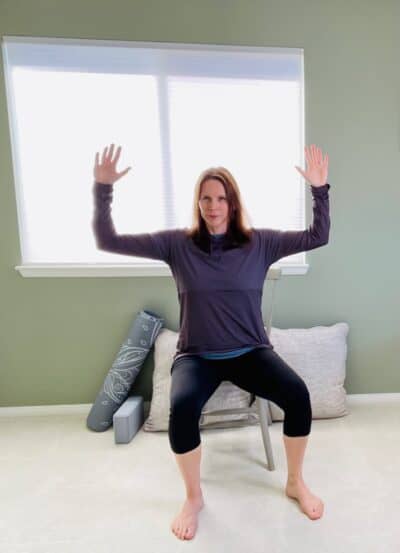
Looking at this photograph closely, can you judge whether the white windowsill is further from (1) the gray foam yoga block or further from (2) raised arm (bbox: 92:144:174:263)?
(1) the gray foam yoga block

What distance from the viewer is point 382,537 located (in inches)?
46.1

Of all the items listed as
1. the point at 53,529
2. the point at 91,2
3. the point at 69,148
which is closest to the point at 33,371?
the point at 53,529

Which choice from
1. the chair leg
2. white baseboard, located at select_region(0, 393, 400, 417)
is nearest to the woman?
the chair leg

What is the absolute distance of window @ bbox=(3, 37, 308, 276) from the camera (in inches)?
75.2

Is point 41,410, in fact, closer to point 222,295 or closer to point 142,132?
point 222,295

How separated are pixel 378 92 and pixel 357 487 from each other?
6.64 ft

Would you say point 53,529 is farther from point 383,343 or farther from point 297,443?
point 383,343

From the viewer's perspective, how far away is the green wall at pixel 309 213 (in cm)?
187

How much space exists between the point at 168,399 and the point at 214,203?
1.08 meters

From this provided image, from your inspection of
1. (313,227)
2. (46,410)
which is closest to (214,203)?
(313,227)

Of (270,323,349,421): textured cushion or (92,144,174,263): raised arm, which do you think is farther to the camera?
(270,323,349,421): textured cushion

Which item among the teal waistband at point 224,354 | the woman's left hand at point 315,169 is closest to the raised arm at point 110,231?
the teal waistband at point 224,354

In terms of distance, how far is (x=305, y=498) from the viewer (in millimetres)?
1297

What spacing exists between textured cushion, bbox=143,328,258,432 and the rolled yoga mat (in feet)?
0.26
